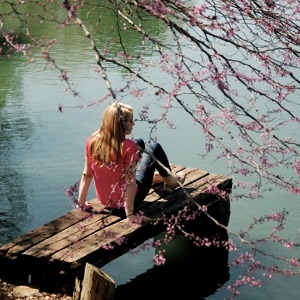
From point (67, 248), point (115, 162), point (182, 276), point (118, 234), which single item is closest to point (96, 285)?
point (67, 248)

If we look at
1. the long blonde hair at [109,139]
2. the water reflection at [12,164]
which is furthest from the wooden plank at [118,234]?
the water reflection at [12,164]

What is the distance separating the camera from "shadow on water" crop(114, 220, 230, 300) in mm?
7598

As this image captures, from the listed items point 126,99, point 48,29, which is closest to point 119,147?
point 126,99

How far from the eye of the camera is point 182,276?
26.4 ft

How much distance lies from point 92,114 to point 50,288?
753 cm

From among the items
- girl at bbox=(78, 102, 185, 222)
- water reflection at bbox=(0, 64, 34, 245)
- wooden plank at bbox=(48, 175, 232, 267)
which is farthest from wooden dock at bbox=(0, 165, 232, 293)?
water reflection at bbox=(0, 64, 34, 245)

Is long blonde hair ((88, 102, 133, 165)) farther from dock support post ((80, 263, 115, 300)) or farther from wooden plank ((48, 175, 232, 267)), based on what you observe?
dock support post ((80, 263, 115, 300))

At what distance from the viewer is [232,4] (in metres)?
4.59

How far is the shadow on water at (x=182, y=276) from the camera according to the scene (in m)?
7.60

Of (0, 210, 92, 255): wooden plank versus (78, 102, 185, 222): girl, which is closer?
(0, 210, 92, 255): wooden plank

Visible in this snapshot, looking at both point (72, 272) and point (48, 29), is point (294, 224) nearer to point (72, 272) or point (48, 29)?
point (72, 272)

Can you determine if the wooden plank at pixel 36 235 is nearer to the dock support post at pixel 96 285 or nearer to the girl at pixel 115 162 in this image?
the girl at pixel 115 162

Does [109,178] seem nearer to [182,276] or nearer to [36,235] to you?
[36,235]

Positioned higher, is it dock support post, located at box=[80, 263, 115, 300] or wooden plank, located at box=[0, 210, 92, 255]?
dock support post, located at box=[80, 263, 115, 300]
